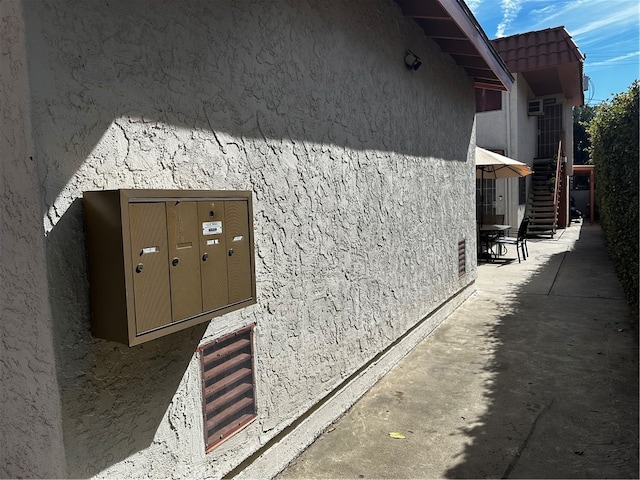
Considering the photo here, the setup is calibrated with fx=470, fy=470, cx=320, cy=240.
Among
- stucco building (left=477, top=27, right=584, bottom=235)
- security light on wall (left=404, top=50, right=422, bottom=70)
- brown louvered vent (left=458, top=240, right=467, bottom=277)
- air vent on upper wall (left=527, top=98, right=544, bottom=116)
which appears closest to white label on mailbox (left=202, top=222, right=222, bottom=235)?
security light on wall (left=404, top=50, right=422, bottom=70)

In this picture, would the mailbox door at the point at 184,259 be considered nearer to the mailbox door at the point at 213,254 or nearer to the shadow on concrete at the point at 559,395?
the mailbox door at the point at 213,254

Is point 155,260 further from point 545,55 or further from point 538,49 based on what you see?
point 538,49

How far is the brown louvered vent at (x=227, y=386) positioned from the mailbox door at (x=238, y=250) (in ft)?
1.54

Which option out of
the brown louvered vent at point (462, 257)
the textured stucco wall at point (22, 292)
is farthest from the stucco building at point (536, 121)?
the textured stucco wall at point (22, 292)

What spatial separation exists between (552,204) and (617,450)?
16.0 metres

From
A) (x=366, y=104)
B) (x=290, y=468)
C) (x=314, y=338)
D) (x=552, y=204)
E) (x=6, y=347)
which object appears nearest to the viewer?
(x=6, y=347)

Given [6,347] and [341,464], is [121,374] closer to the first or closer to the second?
[6,347]

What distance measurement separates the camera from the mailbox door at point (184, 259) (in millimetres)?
2109

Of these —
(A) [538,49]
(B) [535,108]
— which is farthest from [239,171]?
(B) [535,108]

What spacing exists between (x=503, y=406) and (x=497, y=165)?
8.05 meters

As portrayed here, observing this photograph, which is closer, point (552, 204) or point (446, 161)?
point (446, 161)

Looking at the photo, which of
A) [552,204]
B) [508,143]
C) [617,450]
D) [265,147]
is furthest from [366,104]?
[552,204]

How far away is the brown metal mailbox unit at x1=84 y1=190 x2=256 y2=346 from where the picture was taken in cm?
192

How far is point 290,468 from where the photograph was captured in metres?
3.33
